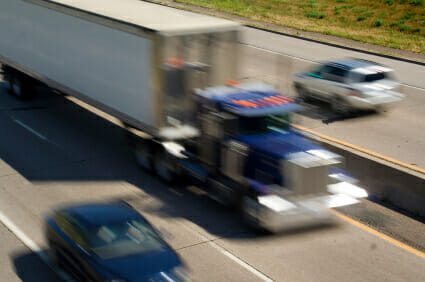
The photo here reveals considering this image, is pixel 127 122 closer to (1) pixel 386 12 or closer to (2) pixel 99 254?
(2) pixel 99 254

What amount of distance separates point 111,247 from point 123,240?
23 cm

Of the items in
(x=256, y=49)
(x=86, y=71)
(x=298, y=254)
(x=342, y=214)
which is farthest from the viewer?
(x=256, y=49)

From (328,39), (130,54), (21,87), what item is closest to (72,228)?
(130,54)

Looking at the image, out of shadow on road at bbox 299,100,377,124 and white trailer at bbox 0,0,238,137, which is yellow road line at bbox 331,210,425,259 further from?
shadow on road at bbox 299,100,377,124

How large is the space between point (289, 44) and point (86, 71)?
16468 mm

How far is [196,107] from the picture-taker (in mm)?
15672

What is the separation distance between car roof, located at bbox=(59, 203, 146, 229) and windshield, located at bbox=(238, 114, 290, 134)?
3.71 metres

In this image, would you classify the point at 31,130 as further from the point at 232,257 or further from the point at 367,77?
the point at 367,77

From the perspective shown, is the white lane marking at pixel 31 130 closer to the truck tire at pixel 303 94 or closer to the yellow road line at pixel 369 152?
the yellow road line at pixel 369 152

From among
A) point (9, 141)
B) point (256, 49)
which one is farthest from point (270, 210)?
point (256, 49)

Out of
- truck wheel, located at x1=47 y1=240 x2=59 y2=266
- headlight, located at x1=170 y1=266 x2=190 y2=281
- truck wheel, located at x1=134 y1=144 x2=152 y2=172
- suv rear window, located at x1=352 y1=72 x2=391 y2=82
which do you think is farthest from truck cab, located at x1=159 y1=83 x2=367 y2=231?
suv rear window, located at x1=352 y1=72 x2=391 y2=82

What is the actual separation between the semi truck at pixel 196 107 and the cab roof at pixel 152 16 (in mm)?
26

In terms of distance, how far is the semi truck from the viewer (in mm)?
14031

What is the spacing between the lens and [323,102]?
2327 cm
